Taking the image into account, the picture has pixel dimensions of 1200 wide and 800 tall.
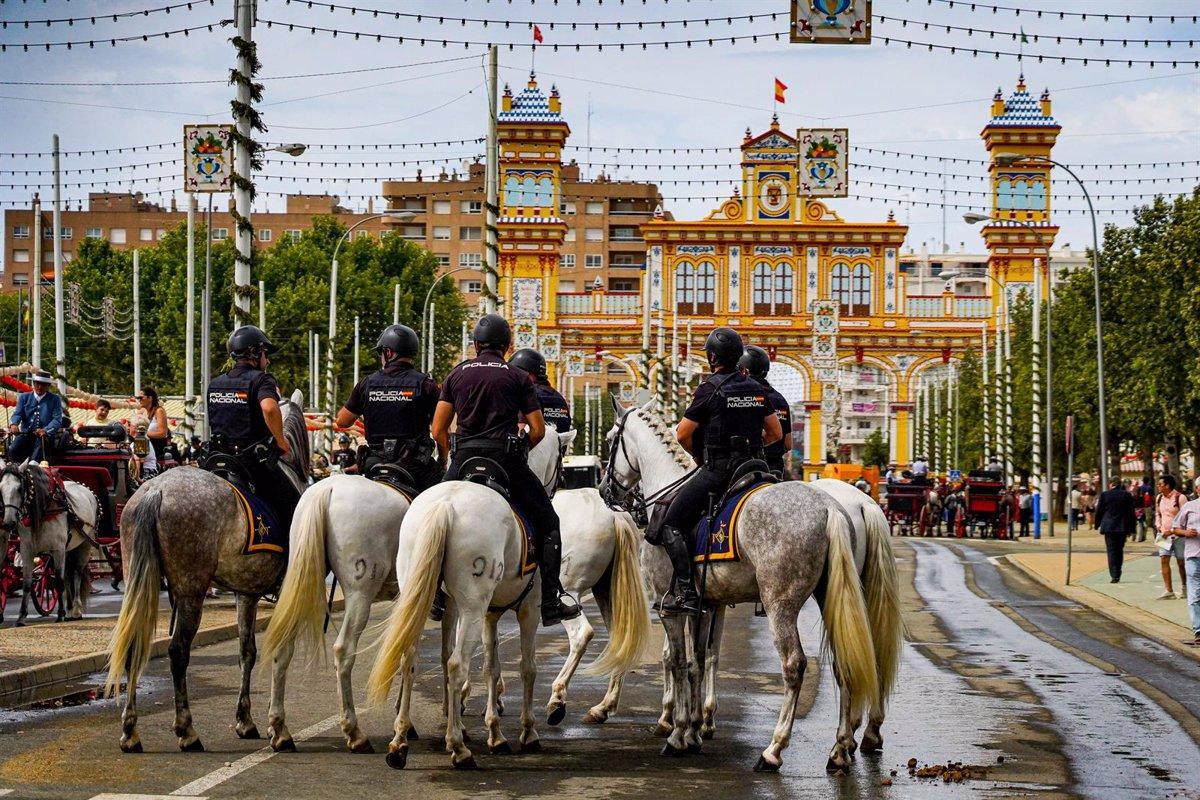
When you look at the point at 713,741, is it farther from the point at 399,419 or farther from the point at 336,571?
the point at 399,419

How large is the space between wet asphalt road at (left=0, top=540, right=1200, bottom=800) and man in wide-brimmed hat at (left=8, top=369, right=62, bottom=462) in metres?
4.63

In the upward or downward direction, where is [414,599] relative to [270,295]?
downward

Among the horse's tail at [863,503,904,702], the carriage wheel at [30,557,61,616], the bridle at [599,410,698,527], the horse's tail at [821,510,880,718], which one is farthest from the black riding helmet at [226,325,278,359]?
the carriage wheel at [30,557,61,616]

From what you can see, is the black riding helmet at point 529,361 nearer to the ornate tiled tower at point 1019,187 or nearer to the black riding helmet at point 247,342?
the black riding helmet at point 247,342

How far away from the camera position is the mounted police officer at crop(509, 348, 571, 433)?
13148 millimetres

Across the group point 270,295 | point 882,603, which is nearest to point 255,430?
point 882,603

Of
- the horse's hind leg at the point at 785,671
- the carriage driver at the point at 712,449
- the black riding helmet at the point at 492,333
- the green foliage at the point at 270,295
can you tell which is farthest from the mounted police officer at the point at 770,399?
the green foliage at the point at 270,295

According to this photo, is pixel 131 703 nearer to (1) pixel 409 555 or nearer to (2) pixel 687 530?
(1) pixel 409 555

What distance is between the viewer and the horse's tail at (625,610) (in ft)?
38.0

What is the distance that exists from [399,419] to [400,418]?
1cm

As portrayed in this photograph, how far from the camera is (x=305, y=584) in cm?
1038

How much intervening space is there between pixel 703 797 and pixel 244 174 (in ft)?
43.2

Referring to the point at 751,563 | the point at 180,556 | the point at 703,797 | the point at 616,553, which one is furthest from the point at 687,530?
the point at 180,556

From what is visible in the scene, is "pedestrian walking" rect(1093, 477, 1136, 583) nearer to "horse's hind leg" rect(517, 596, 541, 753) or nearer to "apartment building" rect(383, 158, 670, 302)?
"horse's hind leg" rect(517, 596, 541, 753)
